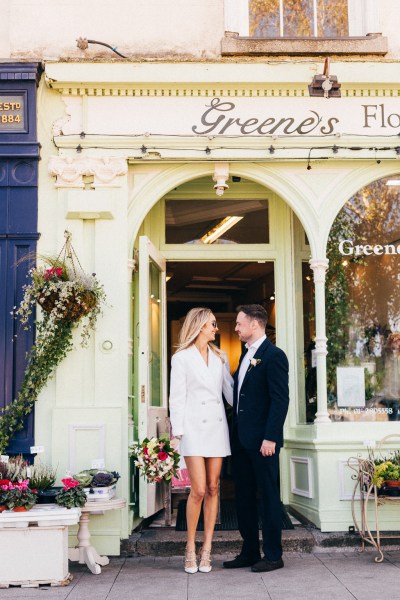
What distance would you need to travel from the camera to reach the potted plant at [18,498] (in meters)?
6.23

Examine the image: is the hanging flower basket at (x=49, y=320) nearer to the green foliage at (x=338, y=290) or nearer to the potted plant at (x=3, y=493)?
the potted plant at (x=3, y=493)

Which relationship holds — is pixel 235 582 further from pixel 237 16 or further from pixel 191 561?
pixel 237 16

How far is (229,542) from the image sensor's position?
23.1ft

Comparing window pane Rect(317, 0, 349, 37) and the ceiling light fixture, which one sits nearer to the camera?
window pane Rect(317, 0, 349, 37)

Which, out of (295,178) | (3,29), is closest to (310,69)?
(295,178)

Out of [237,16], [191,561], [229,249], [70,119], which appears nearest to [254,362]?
[191,561]

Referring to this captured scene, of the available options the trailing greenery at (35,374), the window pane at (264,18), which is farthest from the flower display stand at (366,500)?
the window pane at (264,18)

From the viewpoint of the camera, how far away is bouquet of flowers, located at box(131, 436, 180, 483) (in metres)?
6.83

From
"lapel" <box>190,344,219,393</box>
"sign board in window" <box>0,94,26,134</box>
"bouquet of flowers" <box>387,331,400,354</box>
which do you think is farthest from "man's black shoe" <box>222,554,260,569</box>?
"sign board in window" <box>0,94,26,134</box>

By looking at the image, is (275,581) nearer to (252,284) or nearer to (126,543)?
(126,543)

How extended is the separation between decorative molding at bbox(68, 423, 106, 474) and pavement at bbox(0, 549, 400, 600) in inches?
34.8

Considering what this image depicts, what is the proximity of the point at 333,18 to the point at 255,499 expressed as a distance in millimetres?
4922

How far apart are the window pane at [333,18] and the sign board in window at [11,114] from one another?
3147 mm

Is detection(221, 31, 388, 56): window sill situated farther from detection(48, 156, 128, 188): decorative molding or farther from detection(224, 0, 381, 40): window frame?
detection(48, 156, 128, 188): decorative molding
